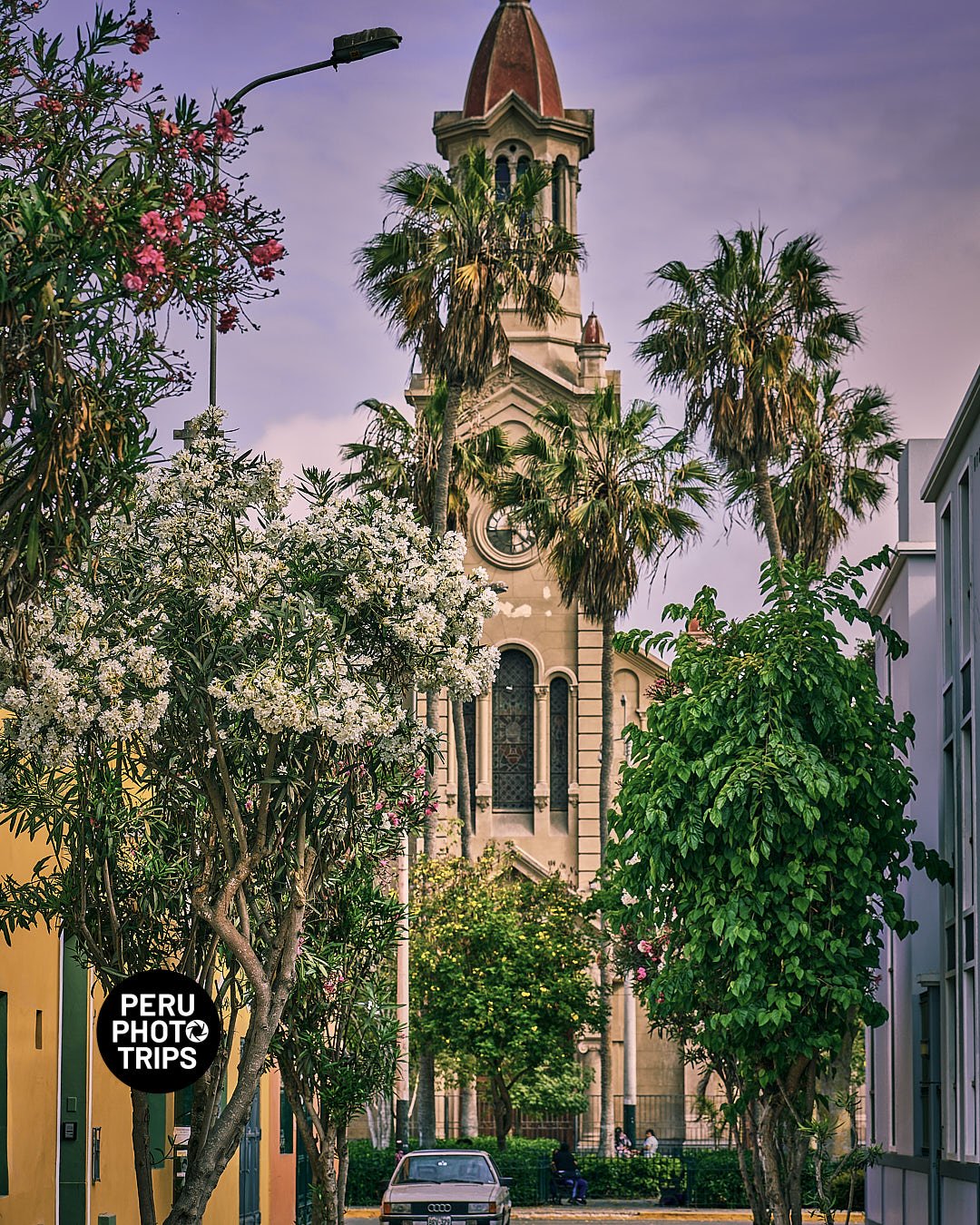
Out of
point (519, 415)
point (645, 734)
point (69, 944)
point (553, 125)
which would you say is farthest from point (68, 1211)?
point (553, 125)

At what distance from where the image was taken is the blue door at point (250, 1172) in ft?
87.9

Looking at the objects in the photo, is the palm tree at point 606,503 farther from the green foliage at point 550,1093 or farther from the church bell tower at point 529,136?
the church bell tower at point 529,136

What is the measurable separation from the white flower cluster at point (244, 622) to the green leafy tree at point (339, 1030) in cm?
555

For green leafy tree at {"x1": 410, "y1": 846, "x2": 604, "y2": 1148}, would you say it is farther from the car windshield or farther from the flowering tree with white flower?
the flowering tree with white flower

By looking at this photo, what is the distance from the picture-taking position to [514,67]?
5828 cm

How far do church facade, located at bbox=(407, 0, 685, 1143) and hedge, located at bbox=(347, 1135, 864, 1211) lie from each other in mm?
8205

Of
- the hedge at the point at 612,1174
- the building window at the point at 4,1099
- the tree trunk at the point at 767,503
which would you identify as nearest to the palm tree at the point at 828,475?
the tree trunk at the point at 767,503

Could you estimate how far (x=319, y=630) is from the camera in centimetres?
1286

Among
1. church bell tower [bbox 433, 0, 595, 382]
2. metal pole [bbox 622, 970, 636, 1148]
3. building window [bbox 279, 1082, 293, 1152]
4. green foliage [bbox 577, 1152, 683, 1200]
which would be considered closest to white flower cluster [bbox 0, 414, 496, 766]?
building window [bbox 279, 1082, 293, 1152]

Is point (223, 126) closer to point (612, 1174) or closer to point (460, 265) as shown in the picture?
point (460, 265)

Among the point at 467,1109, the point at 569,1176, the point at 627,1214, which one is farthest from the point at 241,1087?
the point at 467,1109

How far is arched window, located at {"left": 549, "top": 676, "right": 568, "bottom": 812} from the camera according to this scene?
171ft

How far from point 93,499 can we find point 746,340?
25583mm

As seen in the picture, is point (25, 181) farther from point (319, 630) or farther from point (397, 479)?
point (397, 479)
